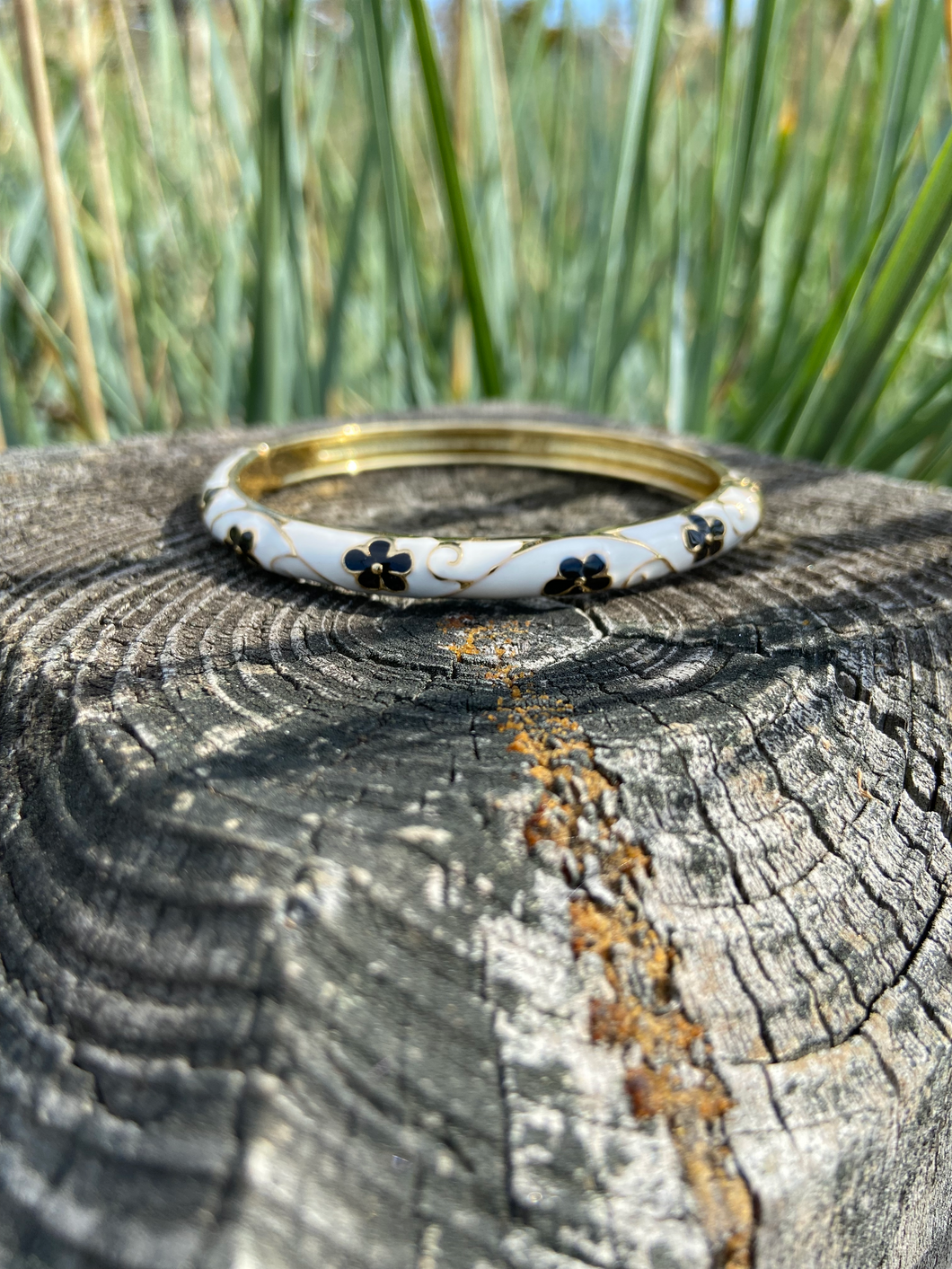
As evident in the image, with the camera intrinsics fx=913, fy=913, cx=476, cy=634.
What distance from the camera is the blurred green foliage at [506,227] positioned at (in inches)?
31.8

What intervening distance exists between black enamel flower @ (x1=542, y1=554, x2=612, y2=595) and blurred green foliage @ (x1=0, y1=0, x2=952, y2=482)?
371mm

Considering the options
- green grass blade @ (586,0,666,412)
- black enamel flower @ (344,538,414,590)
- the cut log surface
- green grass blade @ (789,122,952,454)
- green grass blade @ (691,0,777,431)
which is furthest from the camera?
green grass blade @ (586,0,666,412)

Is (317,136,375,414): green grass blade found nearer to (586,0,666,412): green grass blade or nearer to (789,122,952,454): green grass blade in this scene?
(586,0,666,412): green grass blade

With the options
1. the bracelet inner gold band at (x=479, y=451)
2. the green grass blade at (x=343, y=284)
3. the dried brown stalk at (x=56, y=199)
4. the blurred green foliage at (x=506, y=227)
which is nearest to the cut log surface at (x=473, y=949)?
the bracelet inner gold band at (x=479, y=451)

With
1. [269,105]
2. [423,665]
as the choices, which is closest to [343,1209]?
[423,665]

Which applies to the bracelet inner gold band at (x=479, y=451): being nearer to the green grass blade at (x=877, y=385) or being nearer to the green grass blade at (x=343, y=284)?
the green grass blade at (x=877, y=385)

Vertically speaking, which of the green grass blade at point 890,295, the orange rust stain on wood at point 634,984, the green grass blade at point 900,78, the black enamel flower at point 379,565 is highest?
the green grass blade at point 900,78

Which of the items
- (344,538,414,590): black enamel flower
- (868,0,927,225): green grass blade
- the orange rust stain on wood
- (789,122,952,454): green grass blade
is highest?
(868,0,927,225): green grass blade

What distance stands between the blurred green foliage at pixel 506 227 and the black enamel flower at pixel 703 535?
0.96 feet

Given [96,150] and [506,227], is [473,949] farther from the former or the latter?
[506,227]

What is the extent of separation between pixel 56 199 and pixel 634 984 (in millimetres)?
862

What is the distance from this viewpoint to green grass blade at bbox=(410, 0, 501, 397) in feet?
2.36

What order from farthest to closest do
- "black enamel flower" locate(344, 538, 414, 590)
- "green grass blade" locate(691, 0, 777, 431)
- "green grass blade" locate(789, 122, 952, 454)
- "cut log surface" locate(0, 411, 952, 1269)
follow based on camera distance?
"green grass blade" locate(691, 0, 777, 431), "green grass blade" locate(789, 122, 952, 454), "black enamel flower" locate(344, 538, 414, 590), "cut log surface" locate(0, 411, 952, 1269)

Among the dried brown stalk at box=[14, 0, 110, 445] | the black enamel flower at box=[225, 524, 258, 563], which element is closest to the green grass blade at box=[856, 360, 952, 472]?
the black enamel flower at box=[225, 524, 258, 563]
